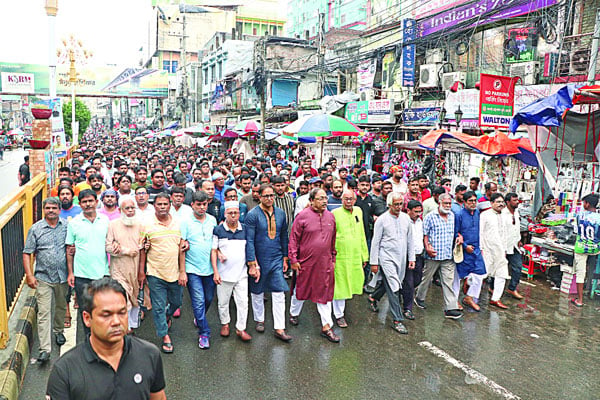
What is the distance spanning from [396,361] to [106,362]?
3.63 meters

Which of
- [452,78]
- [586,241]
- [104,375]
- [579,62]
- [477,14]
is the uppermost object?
[477,14]

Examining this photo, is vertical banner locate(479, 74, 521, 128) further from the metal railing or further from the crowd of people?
the metal railing

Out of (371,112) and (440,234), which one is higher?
(371,112)

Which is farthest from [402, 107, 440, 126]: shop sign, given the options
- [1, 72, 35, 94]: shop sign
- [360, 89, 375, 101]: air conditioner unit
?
[1, 72, 35, 94]: shop sign

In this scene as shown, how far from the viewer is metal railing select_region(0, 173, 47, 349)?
4.71 m

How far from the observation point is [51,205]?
4.96 metres

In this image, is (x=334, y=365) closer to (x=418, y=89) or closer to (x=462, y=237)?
(x=462, y=237)

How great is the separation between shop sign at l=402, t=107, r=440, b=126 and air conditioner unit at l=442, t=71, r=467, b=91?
86 cm

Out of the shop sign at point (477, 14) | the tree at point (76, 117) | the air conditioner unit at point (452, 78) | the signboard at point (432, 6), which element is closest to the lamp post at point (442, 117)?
the air conditioner unit at point (452, 78)

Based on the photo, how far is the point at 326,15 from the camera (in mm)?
48094

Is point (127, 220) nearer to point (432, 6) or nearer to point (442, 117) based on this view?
point (442, 117)

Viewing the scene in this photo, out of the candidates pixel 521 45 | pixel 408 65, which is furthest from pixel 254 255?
pixel 408 65

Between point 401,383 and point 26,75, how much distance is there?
157 ft

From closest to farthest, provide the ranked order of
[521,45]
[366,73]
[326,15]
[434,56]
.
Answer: [521,45]
[434,56]
[366,73]
[326,15]
